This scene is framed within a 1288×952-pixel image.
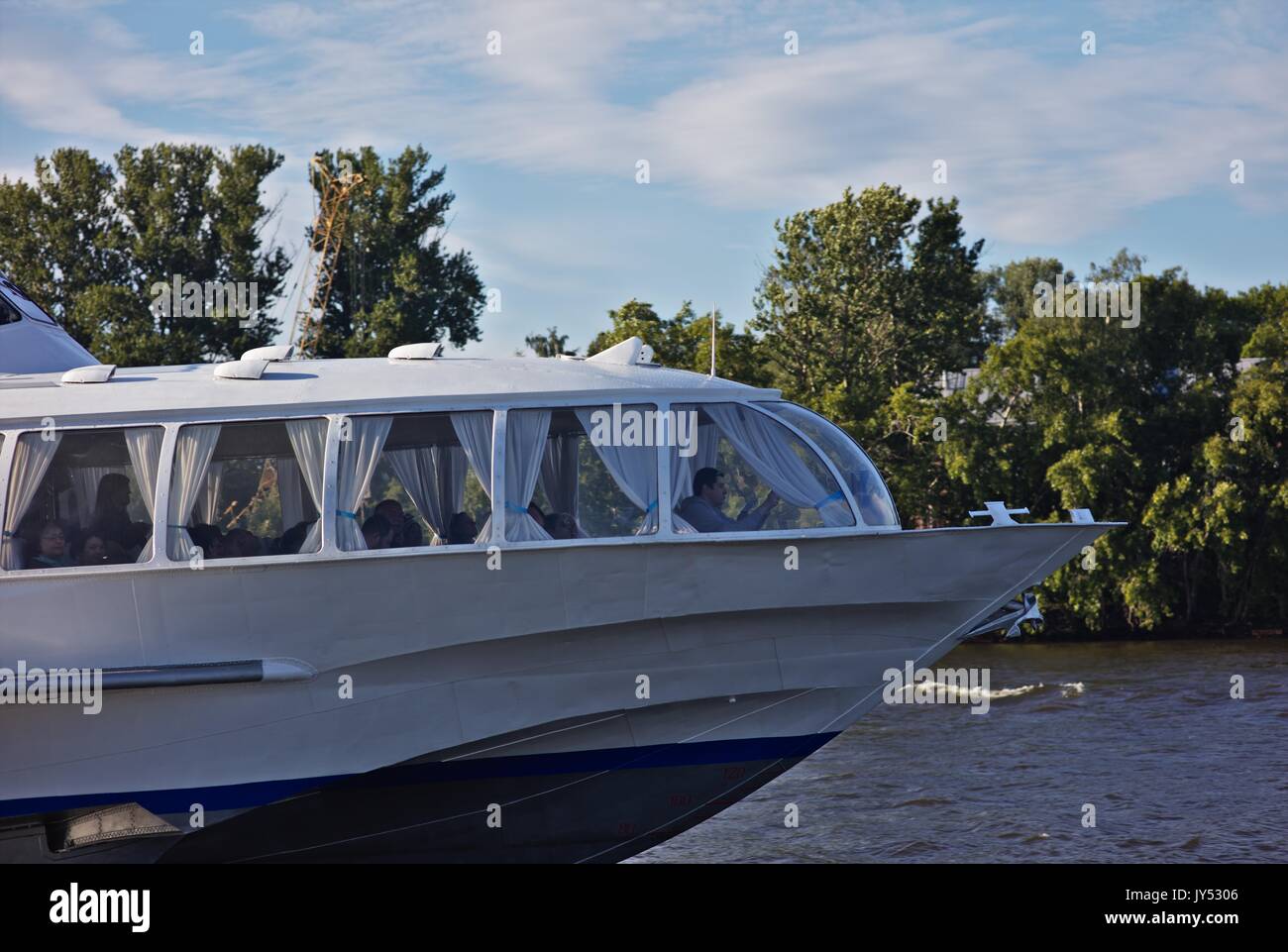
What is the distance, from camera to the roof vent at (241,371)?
10805mm

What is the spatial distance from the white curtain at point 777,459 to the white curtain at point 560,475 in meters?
1.13

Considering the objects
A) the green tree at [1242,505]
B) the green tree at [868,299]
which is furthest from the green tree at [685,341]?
the green tree at [1242,505]

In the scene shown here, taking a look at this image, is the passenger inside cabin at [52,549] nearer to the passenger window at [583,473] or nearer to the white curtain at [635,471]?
the passenger window at [583,473]

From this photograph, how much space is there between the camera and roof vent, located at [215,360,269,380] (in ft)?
35.4

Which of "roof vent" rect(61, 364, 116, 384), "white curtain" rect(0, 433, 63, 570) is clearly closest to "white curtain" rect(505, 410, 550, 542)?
"roof vent" rect(61, 364, 116, 384)

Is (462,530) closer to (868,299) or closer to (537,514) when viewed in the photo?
(537,514)

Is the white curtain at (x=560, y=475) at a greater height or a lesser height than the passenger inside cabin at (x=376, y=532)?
greater

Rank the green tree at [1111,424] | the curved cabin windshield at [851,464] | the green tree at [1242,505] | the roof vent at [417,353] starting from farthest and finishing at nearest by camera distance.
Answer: the green tree at [1111,424], the green tree at [1242,505], the roof vent at [417,353], the curved cabin windshield at [851,464]

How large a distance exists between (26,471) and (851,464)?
20.7 feet

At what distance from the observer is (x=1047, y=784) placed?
22328 millimetres

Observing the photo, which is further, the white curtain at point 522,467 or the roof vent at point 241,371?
the roof vent at point 241,371

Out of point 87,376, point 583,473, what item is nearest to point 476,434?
point 583,473

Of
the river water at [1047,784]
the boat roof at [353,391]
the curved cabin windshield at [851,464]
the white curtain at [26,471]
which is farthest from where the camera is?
the river water at [1047,784]
